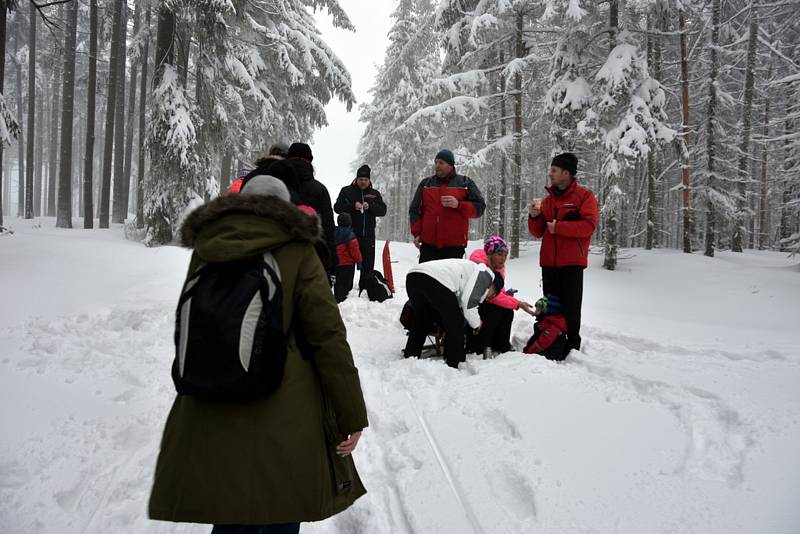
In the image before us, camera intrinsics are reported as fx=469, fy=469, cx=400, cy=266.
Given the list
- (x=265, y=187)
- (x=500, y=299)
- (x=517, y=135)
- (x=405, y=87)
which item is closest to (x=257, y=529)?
(x=265, y=187)

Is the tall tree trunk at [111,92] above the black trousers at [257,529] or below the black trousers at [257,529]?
above

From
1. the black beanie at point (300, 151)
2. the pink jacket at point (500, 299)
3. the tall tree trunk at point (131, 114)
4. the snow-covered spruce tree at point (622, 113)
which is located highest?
the tall tree trunk at point (131, 114)

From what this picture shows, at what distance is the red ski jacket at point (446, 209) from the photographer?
6250mm

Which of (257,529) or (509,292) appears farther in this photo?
(509,292)

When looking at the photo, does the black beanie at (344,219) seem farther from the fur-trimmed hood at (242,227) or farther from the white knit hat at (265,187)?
the fur-trimmed hood at (242,227)

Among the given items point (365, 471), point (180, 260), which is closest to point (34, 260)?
point (180, 260)

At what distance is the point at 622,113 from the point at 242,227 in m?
12.6

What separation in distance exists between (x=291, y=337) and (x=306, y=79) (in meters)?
17.6

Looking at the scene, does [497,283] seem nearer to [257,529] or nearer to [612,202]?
[257,529]

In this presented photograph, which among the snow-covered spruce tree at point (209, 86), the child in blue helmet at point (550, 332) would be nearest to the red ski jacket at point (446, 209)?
the child in blue helmet at point (550, 332)

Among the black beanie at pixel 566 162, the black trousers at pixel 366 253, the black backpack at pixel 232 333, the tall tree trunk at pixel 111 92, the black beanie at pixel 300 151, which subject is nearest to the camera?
the black backpack at pixel 232 333

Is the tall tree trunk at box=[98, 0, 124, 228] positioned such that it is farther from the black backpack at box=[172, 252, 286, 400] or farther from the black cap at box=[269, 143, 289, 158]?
the black backpack at box=[172, 252, 286, 400]

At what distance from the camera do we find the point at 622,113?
12.0 m

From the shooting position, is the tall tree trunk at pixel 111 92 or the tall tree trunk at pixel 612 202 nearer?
the tall tree trunk at pixel 612 202
